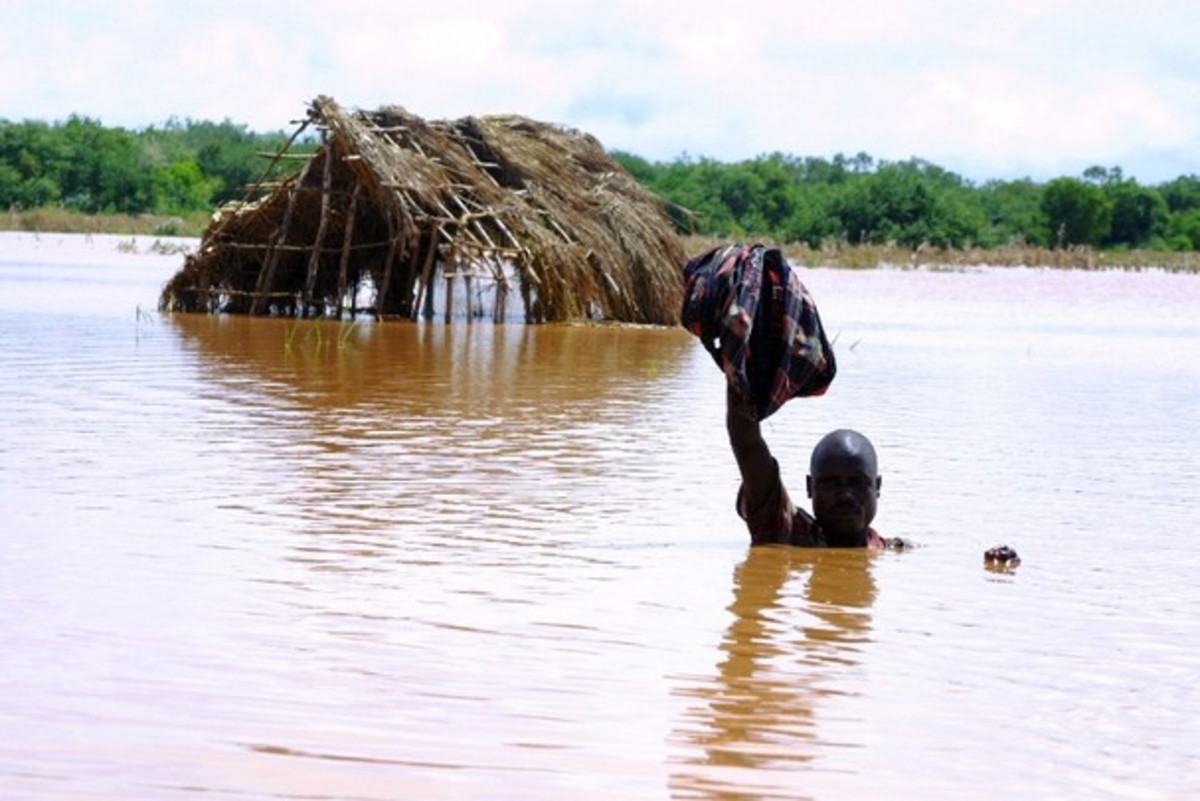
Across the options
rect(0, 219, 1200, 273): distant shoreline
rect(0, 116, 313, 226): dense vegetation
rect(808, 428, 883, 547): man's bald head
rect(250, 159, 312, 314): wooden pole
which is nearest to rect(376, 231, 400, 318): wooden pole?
rect(250, 159, 312, 314): wooden pole

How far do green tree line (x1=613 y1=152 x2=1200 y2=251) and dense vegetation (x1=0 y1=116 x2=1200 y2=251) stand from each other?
0.04m

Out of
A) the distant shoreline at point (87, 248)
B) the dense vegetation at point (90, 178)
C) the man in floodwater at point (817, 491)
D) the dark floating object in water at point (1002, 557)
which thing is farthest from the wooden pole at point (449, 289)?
the dense vegetation at point (90, 178)

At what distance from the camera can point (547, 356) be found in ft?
63.1

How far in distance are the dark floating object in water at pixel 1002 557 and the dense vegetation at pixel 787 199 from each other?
4787 centimetres

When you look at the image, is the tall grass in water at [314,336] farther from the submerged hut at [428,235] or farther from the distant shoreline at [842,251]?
the distant shoreline at [842,251]

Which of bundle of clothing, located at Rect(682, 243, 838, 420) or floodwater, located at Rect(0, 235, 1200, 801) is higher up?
bundle of clothing, located at Rect(682, 243, 838, 420)

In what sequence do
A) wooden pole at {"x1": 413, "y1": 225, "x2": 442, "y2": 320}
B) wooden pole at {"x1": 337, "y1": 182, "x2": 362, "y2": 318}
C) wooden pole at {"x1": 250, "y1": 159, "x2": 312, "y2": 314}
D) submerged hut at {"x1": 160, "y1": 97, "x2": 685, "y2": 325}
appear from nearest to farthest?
wooden pole at {"x1": 413, "y1": 225, "x2": 442, "y2": 320} → submerged hut at {"x1": 160, "y1": 97, "x2": 685, "y2": 325} → wooden pole at {"x1": 337, "y1": 182, "x2": 362, "y2": 318} → wooden pole at {"x1": 250, "y1": 159, "x2": 312, "y2": 314}

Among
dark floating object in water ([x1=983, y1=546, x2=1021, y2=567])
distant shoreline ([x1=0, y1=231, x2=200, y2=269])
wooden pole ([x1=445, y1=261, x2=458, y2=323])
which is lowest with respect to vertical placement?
dark floating object in water ([x1=983, y1=546, x2=1021, y2=567])

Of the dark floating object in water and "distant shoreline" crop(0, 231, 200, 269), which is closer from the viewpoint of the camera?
the dark floating object in water

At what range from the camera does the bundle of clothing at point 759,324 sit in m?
6.88

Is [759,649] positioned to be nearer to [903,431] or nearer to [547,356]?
[903,431]

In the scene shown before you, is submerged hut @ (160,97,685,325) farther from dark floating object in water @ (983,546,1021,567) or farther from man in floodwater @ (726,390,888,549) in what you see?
dark floating object in water @ (983,546,1021,567)

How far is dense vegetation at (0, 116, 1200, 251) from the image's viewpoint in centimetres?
5900

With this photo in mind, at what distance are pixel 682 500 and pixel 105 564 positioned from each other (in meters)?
3.33
